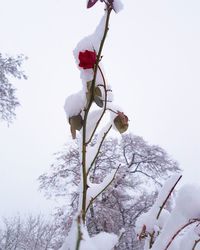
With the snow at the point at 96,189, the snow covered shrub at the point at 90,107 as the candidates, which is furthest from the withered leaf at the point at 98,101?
the snow at the point at 96,189

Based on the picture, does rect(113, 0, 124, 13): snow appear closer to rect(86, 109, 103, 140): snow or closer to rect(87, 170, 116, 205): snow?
rect(86, 109, 103, 140): snow

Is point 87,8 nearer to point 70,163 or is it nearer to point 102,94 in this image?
point 102,94

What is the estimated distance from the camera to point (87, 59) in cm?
61

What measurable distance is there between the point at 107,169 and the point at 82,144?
1439cm

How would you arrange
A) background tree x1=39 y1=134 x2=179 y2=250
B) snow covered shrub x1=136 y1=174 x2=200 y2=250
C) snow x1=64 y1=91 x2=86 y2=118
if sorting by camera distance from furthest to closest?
background tree x1=39 y1=134 x2=179 y2=250 < snow x1=64 y1=91 x2=86 y2=118 < snow covered shrub x1=136 y1=174 x2=200 y2=250

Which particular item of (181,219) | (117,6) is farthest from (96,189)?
(117,6)

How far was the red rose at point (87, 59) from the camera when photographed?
604 millimetres

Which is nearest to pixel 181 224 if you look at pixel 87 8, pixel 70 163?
pixel 87 8

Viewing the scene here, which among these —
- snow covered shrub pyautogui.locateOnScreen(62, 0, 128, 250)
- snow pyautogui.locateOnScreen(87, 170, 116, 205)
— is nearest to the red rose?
snow covered shrub pyautogui.locateOnScreen(62, 0, 128, 250)

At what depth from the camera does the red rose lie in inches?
23.8

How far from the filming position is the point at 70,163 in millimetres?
15125

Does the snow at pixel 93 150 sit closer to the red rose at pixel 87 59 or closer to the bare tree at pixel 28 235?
the red rose at pixel 87 59

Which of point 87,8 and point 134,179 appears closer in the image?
point 87,8

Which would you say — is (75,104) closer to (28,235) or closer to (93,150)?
(93,150)
